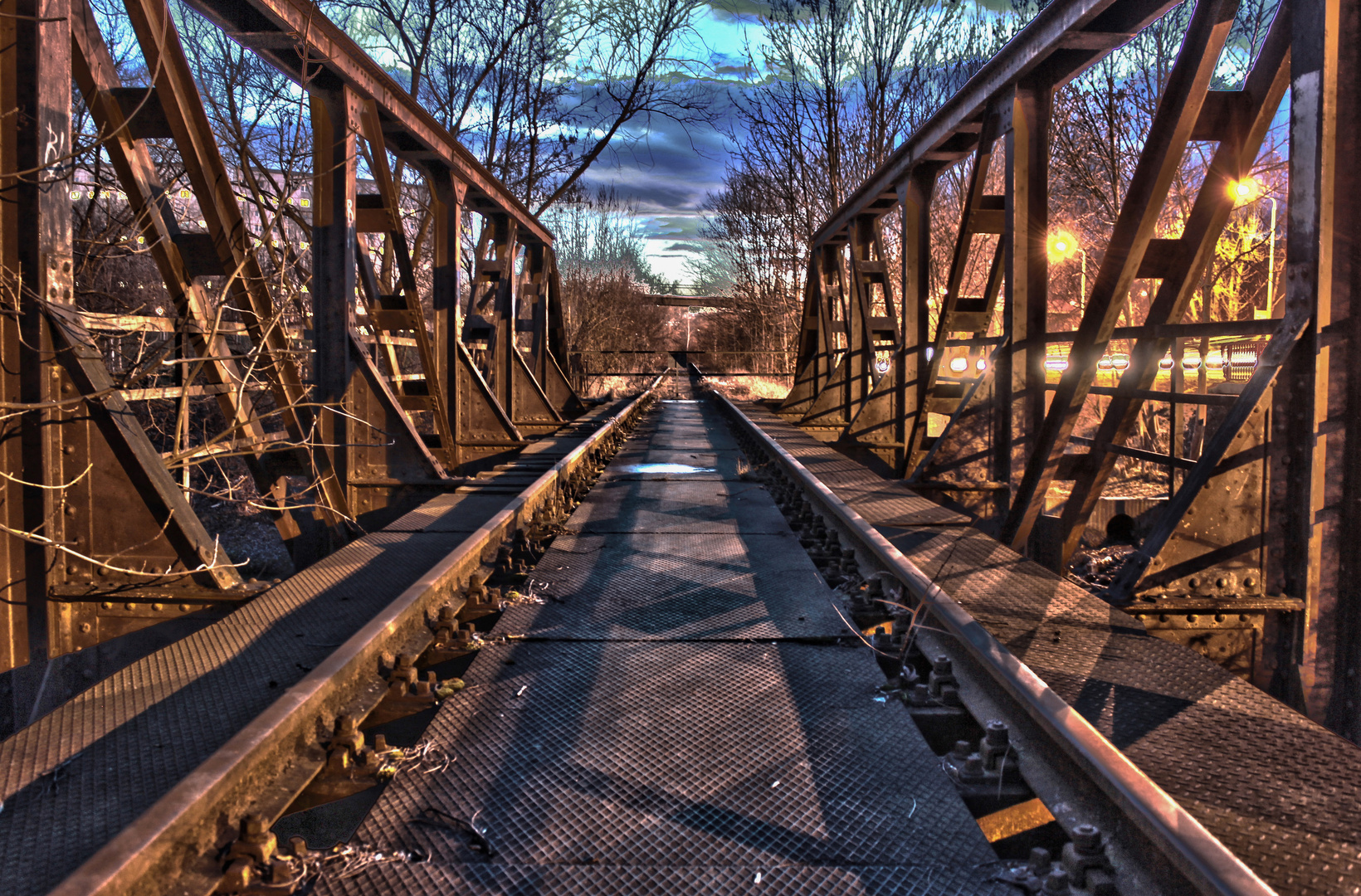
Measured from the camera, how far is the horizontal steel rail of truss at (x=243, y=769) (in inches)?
58.7

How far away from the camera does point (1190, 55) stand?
3.99 metres

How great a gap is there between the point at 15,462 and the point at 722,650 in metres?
2.70

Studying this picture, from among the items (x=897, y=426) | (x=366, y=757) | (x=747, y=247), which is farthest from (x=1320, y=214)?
(x=747, y=247)

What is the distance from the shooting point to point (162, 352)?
373cm

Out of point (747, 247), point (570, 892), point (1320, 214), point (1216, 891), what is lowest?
point (570, 892)

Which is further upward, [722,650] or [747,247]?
[747,247]

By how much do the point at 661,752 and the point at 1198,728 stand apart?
4.45ft

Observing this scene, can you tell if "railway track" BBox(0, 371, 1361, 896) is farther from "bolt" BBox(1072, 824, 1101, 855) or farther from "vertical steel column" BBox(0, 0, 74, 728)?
"vertical steel column" BBox(0, 0, 74, 728)

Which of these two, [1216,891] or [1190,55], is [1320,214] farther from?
[1216,891]

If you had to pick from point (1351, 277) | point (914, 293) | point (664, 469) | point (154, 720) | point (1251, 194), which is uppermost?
point (1251, 194)

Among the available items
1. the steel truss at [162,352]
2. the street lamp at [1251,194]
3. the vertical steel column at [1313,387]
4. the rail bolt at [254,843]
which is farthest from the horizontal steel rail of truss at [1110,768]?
the steel truss at [162,352]

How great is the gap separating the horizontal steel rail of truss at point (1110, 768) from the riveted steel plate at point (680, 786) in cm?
28

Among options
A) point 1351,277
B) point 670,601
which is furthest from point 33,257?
point 1351,277

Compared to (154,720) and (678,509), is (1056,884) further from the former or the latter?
(678,509)
